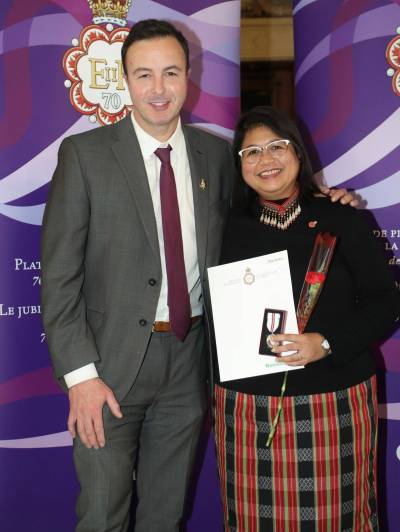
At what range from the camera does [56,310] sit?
2121 mm

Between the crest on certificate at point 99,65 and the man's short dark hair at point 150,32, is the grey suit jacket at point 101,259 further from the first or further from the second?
the crest on certificate at point 99,65

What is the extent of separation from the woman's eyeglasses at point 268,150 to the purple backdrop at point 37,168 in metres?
0.72

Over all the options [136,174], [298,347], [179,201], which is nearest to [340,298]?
[298,347]

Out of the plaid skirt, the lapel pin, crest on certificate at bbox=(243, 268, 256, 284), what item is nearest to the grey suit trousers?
the plaid skirt

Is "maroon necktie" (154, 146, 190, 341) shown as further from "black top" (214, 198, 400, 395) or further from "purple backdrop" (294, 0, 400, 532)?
"purple backdrop" (294, 0, 400, 532)

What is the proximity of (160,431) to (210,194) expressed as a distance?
0.89 meters

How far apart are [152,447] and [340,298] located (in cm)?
89

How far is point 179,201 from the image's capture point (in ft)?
7.57

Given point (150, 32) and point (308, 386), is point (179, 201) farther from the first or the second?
point (308, 386)

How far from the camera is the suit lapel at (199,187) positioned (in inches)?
90.4

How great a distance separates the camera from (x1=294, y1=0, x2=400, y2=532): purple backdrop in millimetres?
2830

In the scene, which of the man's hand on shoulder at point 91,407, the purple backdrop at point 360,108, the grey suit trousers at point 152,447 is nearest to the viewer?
the man's hand on shoulder at point 91,407

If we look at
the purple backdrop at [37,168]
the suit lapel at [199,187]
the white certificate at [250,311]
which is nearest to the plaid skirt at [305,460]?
the white certificate at [250,311]

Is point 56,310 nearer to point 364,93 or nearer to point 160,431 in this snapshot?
point 160,431
